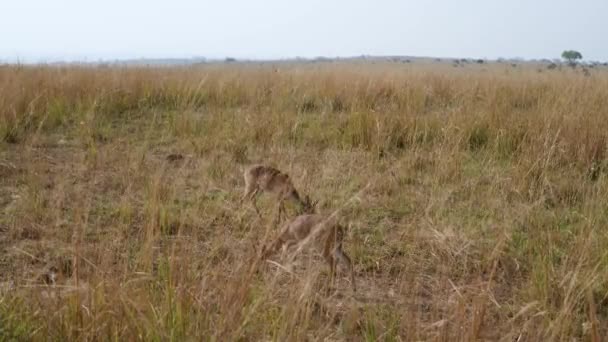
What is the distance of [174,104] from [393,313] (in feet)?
18.6

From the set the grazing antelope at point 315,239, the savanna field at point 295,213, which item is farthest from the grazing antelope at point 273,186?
the grazing antelope at point 315,239

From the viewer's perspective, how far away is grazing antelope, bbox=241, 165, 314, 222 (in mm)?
3143

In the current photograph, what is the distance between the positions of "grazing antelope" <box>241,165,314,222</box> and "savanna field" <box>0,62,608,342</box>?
4.2 inches

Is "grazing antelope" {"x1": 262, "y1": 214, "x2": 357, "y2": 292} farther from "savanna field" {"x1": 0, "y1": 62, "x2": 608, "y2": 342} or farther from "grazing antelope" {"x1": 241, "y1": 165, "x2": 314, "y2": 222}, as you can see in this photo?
"grazing antelope" {"x1": 241, "y1": 165, "x2": 314, "y2": 222}

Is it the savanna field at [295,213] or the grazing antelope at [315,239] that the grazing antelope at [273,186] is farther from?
the grazing antelope at [315,239]

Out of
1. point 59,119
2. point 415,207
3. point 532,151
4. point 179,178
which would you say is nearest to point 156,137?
point 59,119

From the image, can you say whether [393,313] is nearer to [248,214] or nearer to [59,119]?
[248,214]

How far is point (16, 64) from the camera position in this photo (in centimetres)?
828

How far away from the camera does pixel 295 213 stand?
3.33 meters

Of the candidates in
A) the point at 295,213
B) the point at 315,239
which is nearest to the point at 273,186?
the point at 295,213

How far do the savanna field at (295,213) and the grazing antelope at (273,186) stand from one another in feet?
0.35

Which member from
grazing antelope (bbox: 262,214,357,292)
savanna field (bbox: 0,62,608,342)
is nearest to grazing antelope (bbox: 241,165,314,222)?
savanna field (bbox: 0,62,608,342)

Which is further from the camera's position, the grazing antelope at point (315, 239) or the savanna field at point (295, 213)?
the grazing antelope at point (315, 239)

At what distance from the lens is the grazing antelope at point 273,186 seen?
10.3 feet
